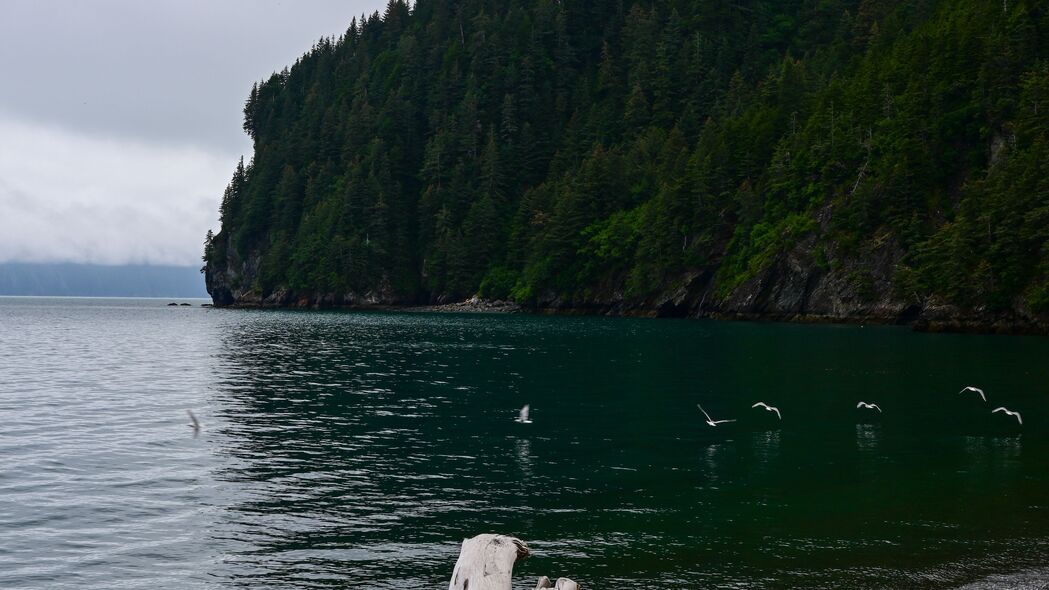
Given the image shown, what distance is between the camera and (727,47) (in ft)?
656

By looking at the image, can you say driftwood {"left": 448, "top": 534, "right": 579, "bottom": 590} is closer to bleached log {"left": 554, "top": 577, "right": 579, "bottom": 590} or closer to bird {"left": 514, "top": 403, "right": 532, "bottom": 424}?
bleached log {"left": 554, "top": 577, "right": 579, "bottom": 590}

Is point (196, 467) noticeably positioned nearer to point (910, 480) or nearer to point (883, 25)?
point (910, 480)

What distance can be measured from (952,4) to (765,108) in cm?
3435

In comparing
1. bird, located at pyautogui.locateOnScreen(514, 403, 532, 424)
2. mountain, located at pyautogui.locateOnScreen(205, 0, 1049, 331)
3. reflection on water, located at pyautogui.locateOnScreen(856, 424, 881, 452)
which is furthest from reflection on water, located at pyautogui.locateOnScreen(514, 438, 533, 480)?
mountain, located at pyautogui.locateOnScreen(205, 0, 1049, 331)

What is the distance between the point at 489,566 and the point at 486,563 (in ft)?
0.21

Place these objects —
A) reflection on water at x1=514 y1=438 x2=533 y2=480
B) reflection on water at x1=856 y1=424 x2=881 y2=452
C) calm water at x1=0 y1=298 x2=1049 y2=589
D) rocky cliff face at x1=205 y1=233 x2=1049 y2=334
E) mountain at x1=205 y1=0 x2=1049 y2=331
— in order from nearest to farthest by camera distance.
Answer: calm water at x1=0 y1=298 x2=1049 y2=589, reflection on water at x1=514 y1=438 x2=533 y2=480, reflection on water at x1=856 y1=424 x2=881 y2=452, rocky cliff face at x1=205 y1=233 x2=1049 y2=334, mountain at x1=205 y1=0 x2=1049 y2=331

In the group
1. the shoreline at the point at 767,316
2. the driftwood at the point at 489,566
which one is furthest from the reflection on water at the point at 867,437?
the shoreline at the point at 767,316

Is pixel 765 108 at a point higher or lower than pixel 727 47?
lower

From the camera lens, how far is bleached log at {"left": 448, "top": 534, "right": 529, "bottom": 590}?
9.77 metres

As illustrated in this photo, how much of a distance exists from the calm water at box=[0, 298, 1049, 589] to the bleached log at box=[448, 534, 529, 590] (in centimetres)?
600

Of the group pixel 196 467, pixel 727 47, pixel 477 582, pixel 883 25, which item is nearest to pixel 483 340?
pixel 196 467

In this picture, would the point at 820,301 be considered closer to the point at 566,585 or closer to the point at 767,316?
the point at 767,316

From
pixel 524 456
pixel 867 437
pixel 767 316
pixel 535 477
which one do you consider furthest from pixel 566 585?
pixel 767 316

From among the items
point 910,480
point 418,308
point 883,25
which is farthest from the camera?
point 418,308
